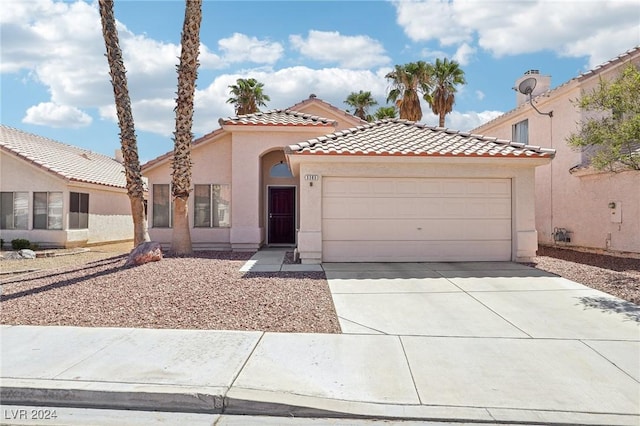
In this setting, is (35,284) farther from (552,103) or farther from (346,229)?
(552,103)

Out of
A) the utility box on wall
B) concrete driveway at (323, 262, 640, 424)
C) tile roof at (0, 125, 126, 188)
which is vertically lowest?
concrete driveway at (323, 262, 640, 424)

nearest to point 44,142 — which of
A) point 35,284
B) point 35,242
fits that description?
point 35,242

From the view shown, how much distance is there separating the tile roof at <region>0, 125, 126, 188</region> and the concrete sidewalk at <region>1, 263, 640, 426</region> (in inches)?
588

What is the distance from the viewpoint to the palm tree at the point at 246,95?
2819 cm

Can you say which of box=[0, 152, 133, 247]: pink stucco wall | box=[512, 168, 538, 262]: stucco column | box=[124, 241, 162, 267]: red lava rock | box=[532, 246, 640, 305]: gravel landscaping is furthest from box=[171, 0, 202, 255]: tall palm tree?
box=[532, 246, 640, 305]: gravel landscaping

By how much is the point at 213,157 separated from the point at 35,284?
8120 mm

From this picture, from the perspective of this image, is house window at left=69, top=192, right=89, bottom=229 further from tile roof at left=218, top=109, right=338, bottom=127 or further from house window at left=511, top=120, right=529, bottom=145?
house window at left=511, top=120, right=529, bottom=145

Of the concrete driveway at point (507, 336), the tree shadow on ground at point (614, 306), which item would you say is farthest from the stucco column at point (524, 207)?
the tree shadow on ground at point (614, 306)

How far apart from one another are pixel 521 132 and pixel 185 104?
14.3 metres

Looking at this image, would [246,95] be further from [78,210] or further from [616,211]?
[616,211]

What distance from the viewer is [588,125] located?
10.3 meters

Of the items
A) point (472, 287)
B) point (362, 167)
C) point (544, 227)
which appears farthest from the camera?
point (544, 227)

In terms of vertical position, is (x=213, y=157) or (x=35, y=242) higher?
(x=213, y=157)

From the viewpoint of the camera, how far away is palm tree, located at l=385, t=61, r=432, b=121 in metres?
26.9
